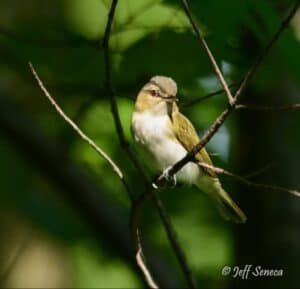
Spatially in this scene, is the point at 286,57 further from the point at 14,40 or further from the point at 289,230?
the point at 289,230

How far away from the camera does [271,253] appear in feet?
17.3

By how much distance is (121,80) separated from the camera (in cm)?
415

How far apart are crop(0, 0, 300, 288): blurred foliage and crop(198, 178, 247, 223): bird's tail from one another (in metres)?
0.26

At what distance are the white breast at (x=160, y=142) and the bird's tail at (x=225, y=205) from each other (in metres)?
0.26

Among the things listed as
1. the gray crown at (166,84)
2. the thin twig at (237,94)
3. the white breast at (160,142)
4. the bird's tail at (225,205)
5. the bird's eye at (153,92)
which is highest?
the thin twig at (237,94)

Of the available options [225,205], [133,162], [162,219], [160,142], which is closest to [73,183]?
[160,142]

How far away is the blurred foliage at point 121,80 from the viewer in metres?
3.52

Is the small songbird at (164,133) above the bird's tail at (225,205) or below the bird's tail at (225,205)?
above

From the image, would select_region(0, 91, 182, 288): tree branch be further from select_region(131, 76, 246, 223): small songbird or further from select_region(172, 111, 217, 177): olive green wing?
select_region(172, 111, 217, 177): olive green wing

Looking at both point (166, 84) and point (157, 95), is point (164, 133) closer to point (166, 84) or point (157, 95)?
point (157, 95)

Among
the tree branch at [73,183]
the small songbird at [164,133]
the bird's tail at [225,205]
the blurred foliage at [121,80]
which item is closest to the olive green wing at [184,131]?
the small songbird at [164,133]

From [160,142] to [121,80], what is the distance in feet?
1.57

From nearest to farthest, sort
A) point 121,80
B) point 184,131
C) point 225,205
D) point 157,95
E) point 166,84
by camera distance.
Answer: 1. point 166,84
2. point 121,80
3. point 157,95
4. point 184,131
5. point 225,205

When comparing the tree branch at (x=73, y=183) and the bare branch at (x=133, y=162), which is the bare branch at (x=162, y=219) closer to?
the bare branch at (x=133, y=162)
